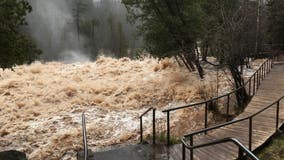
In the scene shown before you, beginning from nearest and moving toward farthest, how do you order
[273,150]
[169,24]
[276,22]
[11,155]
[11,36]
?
[273,150] < [11,155] < [11,36] < [169,24] < [276,22]

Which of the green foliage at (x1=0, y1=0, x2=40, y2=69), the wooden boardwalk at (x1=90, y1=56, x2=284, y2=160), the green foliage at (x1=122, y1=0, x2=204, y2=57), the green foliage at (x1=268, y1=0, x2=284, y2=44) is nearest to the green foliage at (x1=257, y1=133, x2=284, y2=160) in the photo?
the wooden boardwalk at (x1=90, y1=56, x2=284, y2=160)

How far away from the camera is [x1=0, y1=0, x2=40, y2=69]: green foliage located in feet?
32.7

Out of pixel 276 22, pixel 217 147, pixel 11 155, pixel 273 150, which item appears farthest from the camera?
pixel 276 22

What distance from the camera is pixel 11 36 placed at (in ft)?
33.3

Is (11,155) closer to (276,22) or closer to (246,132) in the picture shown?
(246,132)

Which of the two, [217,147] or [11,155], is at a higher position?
[217,147]

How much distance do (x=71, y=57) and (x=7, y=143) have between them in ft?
109

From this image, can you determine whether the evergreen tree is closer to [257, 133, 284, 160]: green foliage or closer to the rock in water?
[257, 133, 284, 160]: green foliage

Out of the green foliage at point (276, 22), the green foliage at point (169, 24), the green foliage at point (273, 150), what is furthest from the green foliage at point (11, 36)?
the green foliage at point (276, 22)

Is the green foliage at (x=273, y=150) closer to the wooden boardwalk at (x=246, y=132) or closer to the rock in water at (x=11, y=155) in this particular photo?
the wooden boardwalk at (x=246, y=132)

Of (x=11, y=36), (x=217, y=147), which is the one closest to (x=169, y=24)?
(x=11, y=36)

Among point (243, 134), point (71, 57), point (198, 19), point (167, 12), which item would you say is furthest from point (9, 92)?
point (71, 57)

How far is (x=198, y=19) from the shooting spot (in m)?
19.9

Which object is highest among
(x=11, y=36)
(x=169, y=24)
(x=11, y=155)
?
(x=169, y=24)
